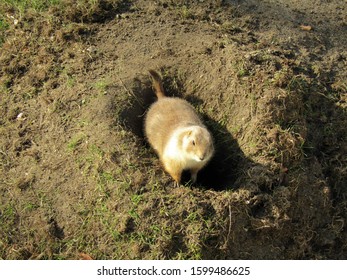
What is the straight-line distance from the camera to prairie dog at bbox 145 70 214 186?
14.6ft

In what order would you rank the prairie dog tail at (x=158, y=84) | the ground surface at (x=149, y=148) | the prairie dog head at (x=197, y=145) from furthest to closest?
the prairie dog tail at (x=158, y=84) → the prairie dog head at (x=197, y=145) → the ground surface at (x=149, y=148)

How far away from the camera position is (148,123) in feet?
17.1

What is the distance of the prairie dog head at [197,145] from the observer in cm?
440

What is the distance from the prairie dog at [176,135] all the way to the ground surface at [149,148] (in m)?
0.16

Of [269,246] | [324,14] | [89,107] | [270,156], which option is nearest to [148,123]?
[89,107]

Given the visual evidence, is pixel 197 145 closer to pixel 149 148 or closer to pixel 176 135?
pixel 176 135

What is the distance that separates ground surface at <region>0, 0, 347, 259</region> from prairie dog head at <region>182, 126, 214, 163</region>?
346 millimetres

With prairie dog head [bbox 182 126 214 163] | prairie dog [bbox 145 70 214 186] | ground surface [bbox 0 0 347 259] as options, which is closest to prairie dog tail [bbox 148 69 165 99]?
prairie dog [bbox 145 70 214 186]

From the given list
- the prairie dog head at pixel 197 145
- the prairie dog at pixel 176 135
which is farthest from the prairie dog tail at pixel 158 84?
the prairie dog head at pixel 197 145

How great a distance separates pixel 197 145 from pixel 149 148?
2.99ft

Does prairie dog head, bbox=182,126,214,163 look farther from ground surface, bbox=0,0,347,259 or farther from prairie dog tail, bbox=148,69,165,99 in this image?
prairie dog tail, bbox=148,69,165,99

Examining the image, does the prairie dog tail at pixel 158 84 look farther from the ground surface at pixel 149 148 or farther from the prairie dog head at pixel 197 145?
the prairie dog head at pixel 197 145

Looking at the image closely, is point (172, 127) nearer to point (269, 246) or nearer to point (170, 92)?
point (170, 92)

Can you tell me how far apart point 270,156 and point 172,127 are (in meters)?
1.09
